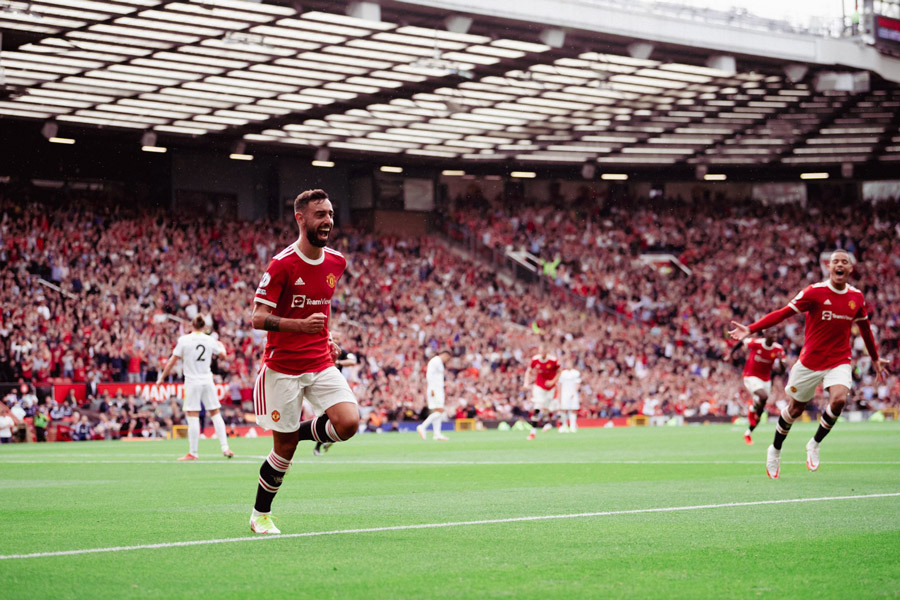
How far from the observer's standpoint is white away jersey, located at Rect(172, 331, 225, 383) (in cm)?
1942

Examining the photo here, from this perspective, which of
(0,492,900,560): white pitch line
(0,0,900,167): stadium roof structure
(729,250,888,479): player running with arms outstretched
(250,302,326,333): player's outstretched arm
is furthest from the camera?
(0,0,900,167): stadium roof structure

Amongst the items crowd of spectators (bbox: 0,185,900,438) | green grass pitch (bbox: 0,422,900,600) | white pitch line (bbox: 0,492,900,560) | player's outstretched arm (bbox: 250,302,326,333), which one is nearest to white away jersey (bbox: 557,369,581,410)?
crowd of spectators (bbox: 0,185,900,438)

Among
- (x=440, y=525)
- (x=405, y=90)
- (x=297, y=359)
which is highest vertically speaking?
(x=405, y=90)

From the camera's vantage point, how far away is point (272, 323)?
8133 mm

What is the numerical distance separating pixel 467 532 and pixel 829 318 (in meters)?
6.91

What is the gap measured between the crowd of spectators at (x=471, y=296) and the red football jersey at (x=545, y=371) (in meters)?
7.96

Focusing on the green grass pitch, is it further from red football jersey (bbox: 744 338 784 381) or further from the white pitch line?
red football jersey (bbox: 744 338 784 381)

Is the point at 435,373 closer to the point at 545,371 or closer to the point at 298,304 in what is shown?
the point at 545,371

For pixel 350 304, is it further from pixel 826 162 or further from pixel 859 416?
pixel 826 162

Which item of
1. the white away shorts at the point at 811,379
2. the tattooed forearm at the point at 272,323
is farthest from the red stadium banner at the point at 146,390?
the tattooed forearm at the point at 272,323

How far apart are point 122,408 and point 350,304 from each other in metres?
12.4

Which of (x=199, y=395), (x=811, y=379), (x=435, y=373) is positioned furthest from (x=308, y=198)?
(x=435, y=373)

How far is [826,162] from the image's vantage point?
5372 centimetres

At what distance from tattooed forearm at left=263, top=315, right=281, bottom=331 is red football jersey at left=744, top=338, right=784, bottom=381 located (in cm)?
1726
